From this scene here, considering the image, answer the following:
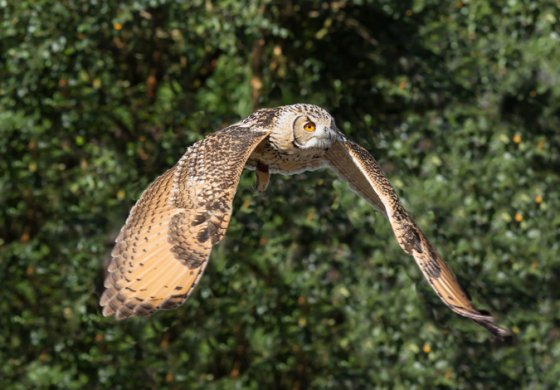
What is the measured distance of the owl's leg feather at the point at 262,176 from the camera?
423 centimetres

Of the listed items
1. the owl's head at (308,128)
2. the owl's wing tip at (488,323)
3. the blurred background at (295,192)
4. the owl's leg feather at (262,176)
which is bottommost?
the blurred background at (295,192)

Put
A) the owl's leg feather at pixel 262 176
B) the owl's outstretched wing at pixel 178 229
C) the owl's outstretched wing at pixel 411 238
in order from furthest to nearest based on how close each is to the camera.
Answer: the owl's leg feather at pixel 262 176 → the owl's outstretched wing at pixel 411 238 → the owl's outstretched wing at pixel 178 229

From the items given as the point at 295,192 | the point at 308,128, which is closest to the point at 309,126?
the point at 308,128

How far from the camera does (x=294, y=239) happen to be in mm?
6895

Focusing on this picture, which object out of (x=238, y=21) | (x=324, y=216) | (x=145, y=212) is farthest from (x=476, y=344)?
(x=145, y=212)

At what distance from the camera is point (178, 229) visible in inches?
149

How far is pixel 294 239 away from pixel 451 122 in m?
0.99

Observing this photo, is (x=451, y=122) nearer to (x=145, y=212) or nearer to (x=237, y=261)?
(x=237, y=261)

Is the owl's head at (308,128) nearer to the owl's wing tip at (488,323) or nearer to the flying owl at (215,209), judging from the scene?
the flying owl at (215,209)

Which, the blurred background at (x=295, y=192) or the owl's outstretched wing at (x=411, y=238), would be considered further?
the blurred background at (x=295, y=192)

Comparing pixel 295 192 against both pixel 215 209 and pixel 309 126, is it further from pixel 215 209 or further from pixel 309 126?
pixel 215 209

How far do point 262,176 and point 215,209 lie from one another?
54 centimetres

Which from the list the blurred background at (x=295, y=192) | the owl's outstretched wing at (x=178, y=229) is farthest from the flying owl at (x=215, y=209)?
the blurred background at (x=295, y=192)

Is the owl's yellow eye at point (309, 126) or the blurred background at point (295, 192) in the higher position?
the owl's yellow eye at point (309, 126)
